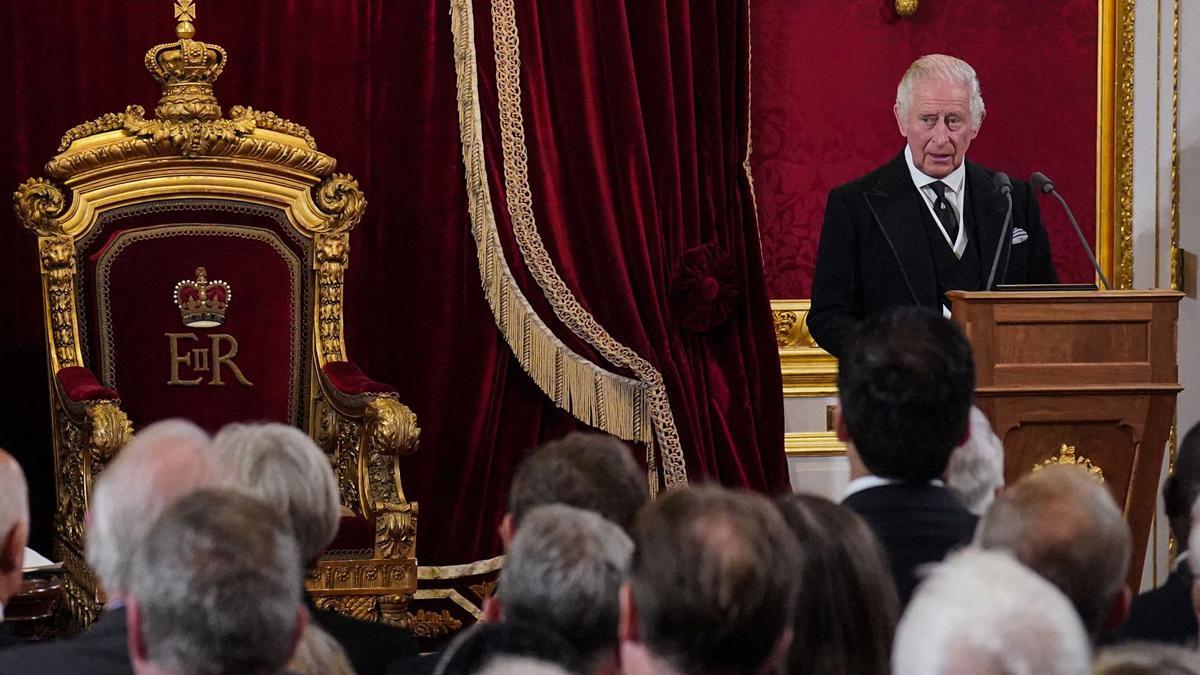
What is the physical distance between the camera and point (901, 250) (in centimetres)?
407

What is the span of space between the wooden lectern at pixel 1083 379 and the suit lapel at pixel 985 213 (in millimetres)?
489

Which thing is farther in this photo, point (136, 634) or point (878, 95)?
point (878, 95)

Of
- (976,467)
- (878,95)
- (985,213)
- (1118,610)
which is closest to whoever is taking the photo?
(1118,610)

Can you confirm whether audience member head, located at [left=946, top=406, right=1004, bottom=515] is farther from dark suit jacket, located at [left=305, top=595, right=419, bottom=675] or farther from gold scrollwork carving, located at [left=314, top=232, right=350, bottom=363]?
gold scrollwork carving, located at [left=314, top=232, right=350, bottom=363]

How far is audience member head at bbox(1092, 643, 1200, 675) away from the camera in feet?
4.64

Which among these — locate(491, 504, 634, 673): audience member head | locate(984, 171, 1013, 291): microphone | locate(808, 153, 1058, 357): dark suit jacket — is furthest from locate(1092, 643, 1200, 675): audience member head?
locate(808, 153, 1058, 357): dark suit jacket

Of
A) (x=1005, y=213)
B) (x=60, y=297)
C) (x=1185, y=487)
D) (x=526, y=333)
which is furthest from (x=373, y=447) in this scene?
(x=1185, y=487)

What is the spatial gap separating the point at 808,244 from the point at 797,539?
344cm

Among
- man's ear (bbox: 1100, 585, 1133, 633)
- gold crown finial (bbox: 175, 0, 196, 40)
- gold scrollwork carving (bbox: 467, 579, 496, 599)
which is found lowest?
gold scrollwork carving (bbox: 467, 579, 496, 599)

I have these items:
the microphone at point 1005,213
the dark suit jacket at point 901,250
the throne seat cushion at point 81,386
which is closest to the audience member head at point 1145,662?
the microphone at point 1005,213

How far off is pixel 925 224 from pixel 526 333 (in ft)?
4.31

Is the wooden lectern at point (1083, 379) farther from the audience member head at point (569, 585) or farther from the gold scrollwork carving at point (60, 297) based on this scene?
the gold scrollwork carving at point (60, 297)

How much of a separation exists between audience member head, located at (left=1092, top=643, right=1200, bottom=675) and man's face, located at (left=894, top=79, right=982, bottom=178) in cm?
276

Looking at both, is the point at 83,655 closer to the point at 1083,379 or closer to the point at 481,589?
the point at 1083,379
